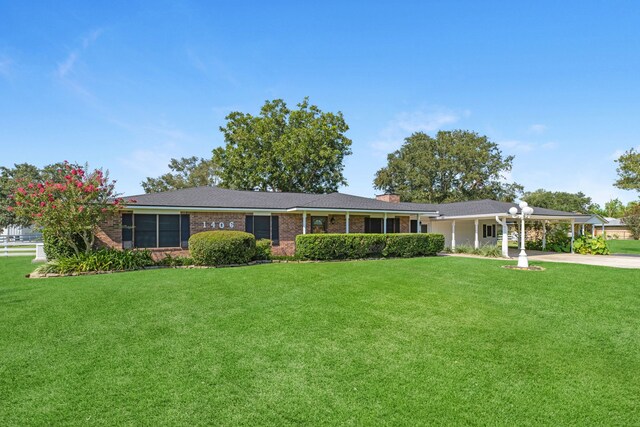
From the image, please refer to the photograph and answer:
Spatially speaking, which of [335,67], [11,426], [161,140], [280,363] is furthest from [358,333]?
[161,140]

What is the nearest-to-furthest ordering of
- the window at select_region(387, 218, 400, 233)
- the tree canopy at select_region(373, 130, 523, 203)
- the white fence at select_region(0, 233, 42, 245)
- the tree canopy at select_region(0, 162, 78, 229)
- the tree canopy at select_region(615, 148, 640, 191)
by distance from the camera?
the window at select_region(387, 218, 400, 233)
the white fence at select_region(0, 233, 42, 245)
the tree canopy at select_region(615, 148, 640, 191)
the tree canopy at select_region(0, 162, 78, 229)
the tree canopy at select_region(373, 130, 523, 203)

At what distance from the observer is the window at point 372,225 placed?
19.7 m

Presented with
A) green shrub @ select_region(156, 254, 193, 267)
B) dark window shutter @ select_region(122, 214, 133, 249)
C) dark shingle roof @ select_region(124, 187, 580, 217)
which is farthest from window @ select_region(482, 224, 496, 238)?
dark window shutter @ select_region(122, 214, 133, 249)

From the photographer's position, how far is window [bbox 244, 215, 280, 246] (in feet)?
55.2

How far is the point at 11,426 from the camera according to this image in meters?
3.16

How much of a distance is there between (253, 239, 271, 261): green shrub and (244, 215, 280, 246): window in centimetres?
138

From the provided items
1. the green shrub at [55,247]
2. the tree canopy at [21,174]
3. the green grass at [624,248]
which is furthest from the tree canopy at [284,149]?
the green grass at [624,248]

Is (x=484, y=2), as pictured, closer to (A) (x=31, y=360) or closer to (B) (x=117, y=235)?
(A) (x=31, y=360)

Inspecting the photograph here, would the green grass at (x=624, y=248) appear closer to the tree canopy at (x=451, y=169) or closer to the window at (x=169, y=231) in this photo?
the tree canopy at (x=451, y=169)

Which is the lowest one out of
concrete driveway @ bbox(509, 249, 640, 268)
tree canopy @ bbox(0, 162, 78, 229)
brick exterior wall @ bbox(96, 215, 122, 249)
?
concrete driveway @ bbox(509, 249, 640, 268)

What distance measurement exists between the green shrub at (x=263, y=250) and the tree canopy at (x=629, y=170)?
77.5 feet

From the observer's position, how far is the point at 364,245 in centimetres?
1633

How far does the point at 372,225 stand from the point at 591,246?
13.2 meters

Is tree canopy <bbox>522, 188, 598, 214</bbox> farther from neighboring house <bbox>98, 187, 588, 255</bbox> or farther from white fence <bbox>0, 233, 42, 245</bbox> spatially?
white fence <bbox>0, 233, 42, 245</bbox>
